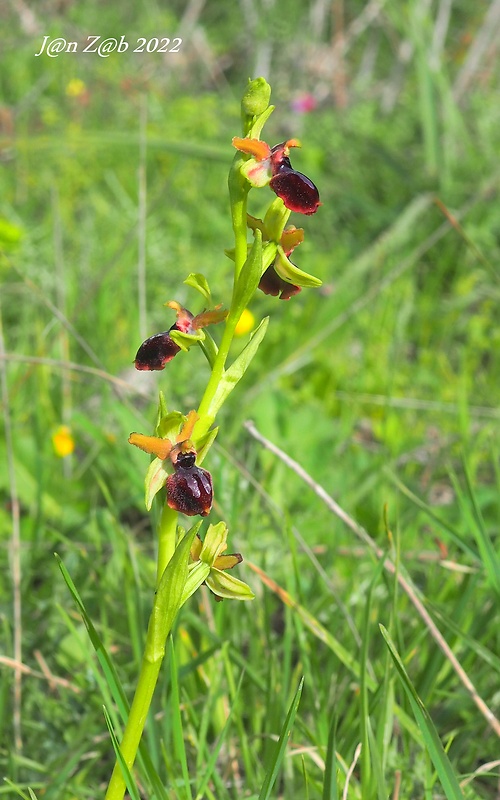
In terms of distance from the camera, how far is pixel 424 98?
13.4 feet

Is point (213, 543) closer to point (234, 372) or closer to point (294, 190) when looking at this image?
point (234, 372)

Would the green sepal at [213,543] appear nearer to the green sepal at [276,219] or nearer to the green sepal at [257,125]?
the green sepal at [276,219]

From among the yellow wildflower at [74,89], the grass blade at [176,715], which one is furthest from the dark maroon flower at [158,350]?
the yellow wildflower at [74,89]

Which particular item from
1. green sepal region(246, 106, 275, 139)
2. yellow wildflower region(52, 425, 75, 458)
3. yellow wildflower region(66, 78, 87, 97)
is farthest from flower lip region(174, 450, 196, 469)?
yellow wildflower region(66, 78, 87, 97)

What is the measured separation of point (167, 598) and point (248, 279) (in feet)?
1.23

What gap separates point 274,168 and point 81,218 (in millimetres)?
3140

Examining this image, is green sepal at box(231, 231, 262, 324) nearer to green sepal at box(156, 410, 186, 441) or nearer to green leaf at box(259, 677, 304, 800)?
green sepal at box(156, 410, 186, 441)

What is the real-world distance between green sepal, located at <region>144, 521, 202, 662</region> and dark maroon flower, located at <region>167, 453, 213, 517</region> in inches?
1.7

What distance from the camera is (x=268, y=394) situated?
98.0 inches

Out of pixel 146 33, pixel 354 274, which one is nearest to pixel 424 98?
pixel 354 274

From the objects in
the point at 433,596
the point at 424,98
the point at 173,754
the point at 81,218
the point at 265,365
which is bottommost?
the point at 173,754

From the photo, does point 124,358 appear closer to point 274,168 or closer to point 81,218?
→ point 81,218

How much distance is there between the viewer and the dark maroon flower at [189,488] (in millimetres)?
968

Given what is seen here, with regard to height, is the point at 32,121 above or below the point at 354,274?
above
